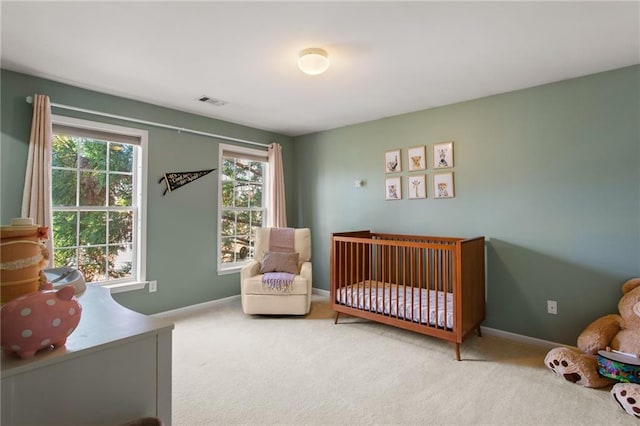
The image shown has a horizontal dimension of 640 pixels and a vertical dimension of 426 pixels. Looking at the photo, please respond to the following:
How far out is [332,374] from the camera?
2266 mm

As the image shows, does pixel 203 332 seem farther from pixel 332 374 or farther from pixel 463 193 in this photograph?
pixel 463 193

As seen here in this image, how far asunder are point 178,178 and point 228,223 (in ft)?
2.85

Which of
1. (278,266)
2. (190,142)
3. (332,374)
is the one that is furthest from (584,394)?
(190,142)

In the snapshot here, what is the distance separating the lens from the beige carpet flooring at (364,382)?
182 cm

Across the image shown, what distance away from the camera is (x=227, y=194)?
13.6 feet

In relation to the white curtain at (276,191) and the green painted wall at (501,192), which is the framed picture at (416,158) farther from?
the white curtain at (276,191)

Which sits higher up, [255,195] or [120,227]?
[255,195]

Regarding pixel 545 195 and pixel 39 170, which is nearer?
pixel 39 170

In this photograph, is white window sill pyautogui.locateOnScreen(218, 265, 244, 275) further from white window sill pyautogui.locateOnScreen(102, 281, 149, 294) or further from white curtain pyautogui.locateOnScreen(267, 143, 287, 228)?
white window sill pyautogui.locateOnScreen(102, 281, 149, 294)

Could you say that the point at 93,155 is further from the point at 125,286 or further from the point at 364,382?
the point at 364,382

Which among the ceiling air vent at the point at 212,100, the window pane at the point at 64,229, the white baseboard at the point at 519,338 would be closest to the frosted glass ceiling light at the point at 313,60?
the ceiling air vent at the point at 212,100

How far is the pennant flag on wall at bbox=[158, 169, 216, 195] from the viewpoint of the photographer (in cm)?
350

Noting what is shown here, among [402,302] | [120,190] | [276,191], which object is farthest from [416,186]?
[120,190]

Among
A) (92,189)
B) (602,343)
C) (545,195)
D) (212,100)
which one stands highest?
(212,100)
